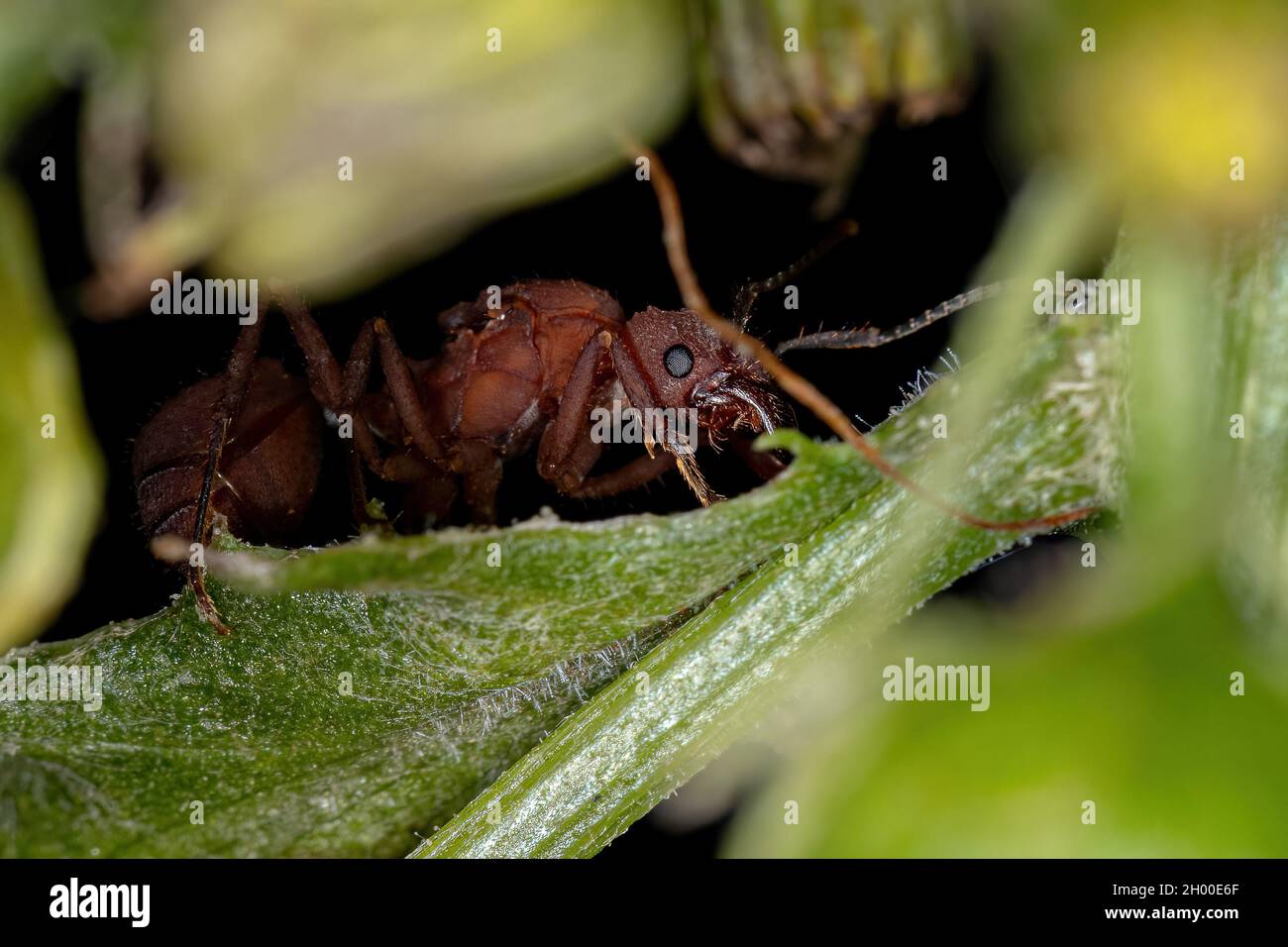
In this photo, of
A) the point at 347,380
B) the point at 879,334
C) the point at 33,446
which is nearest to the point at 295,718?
the point at 33,446

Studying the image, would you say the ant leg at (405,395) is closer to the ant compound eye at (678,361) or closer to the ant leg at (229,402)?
the ant leg at (229,402)

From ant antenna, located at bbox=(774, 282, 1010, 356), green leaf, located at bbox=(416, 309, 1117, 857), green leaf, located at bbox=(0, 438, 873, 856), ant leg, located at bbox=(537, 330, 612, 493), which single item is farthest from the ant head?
green leaf, located at bbox=(416, 309, 1117, 857)

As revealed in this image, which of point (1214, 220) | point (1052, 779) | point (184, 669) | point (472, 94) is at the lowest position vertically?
point (184, 669)

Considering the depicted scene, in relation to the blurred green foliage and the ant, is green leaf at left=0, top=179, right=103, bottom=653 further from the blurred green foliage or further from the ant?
the ant

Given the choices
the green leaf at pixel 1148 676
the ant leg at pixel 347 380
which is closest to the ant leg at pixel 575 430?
the ant leg at pixel 347 380

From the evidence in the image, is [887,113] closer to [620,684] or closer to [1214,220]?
[1214,220]

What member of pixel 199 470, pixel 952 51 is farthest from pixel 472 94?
pixel 199 470

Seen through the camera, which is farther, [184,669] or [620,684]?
[184,669]
